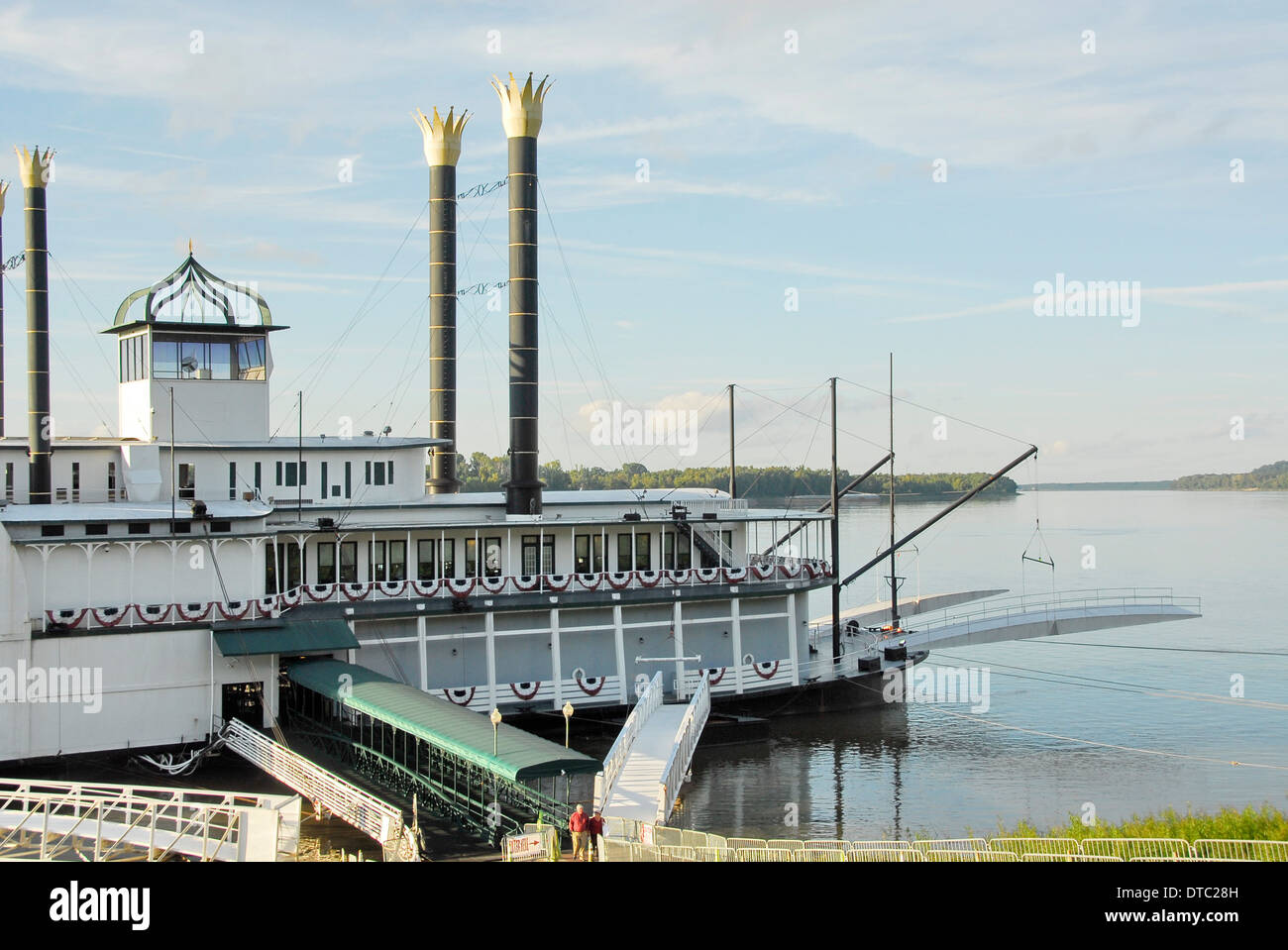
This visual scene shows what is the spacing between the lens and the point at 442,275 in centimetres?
5681

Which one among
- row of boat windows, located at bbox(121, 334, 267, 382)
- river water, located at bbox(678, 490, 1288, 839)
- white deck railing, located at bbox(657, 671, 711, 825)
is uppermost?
row of boat windows, located at bbox(121, 334, 267, 382)

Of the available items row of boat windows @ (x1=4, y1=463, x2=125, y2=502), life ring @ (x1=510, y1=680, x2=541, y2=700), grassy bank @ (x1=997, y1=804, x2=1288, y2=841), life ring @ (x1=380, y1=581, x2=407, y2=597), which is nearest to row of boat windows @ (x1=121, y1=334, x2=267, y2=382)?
row of boat windows @ (x1=4, y1=463, x2=125, y2=502)

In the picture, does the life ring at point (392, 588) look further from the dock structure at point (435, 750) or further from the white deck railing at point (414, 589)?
the dock structure at point (435, 750)

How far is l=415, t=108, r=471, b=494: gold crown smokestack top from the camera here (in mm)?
56656

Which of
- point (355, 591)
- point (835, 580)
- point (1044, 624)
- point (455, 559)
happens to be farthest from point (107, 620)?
point (1044, 624)

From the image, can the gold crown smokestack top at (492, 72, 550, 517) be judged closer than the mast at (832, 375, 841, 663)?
No

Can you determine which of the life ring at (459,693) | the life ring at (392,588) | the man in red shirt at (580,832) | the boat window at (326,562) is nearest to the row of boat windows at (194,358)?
the boat window at (326,562)

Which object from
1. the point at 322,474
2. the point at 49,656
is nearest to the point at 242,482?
the point at 322,474

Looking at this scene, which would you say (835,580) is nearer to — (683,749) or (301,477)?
(683,749)

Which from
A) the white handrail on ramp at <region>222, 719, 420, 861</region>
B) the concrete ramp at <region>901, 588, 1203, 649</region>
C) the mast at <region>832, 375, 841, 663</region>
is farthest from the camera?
the mast at <region>832, 375, 841, 663</region>

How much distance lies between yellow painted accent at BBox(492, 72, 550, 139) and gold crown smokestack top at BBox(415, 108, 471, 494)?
27.8 feet

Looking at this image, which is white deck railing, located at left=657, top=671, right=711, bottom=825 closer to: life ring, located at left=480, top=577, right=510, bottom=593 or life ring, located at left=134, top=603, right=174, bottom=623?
life ring, located at left=480, top=577, right=510, bottom=593
